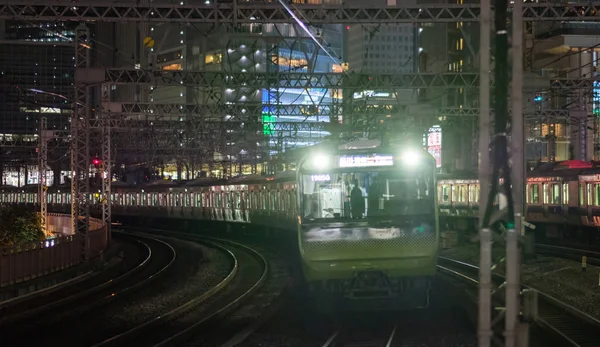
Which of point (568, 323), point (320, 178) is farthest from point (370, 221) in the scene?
point (568, 323)

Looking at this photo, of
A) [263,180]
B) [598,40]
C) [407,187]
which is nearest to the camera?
[407,187]

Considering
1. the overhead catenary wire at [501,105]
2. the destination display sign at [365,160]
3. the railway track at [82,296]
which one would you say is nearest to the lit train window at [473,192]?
the railway track at [82,296]

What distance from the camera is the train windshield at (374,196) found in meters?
11.8

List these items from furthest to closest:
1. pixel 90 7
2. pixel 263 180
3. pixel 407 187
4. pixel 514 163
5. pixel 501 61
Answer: pixel 263 180
pixel 90 7
pixel 407 187
pixel 514 163
pixel 501 61

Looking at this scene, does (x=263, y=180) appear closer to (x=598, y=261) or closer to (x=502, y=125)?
(x=598, y=261)

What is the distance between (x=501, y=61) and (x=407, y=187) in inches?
243

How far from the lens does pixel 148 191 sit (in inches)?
2244

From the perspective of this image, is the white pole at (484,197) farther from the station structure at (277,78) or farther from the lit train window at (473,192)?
the lit train window at (473,192)

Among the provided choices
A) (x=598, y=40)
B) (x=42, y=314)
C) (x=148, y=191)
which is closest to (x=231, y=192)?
(x=148, y=191)

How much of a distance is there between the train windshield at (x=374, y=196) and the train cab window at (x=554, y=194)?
18551 millimetres

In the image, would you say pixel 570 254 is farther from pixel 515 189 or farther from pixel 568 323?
pixel 515 189

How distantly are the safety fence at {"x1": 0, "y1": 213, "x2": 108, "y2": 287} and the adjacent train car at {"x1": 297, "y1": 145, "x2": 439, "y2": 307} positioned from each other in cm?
837

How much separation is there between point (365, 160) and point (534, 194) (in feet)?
69.4

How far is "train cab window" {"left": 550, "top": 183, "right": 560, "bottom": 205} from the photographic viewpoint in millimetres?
28969
